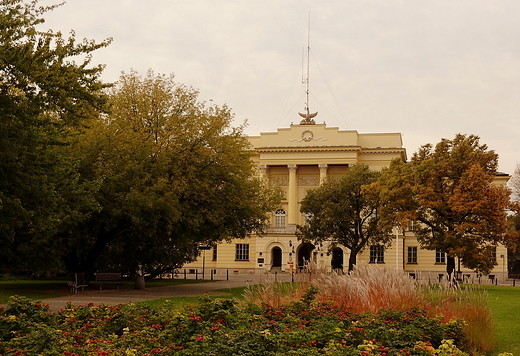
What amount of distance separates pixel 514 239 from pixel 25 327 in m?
29.6

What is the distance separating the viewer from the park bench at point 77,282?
25.2 metres

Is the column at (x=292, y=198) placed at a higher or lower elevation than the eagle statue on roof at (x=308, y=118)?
lower

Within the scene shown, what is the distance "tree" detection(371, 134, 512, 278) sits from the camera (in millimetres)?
32625

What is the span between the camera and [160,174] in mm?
26297

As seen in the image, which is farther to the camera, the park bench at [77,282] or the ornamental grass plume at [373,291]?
the park bench at [77,282]

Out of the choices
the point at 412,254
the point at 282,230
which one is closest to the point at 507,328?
the point at 282,230

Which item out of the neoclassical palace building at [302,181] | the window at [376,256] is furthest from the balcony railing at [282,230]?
the window at [376,256]

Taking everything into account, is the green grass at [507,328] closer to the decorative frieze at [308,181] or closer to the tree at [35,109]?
the tree at [35,109]

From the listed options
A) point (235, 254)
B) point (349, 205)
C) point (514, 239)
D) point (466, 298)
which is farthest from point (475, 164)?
point (235, 254)

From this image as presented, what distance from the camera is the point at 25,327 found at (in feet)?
31.5

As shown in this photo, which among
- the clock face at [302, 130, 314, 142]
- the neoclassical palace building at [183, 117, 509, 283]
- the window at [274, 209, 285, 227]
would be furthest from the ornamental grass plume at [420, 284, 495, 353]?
the window at [274, 209, 285, 227]

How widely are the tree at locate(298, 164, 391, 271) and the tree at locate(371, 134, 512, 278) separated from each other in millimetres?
10031

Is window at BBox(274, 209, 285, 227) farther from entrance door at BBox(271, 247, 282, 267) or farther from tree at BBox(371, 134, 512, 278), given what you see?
tree at BBox(371, 134, 512, 278)

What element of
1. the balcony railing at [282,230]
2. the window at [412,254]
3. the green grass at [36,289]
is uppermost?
the balcony railing at [282,230]
